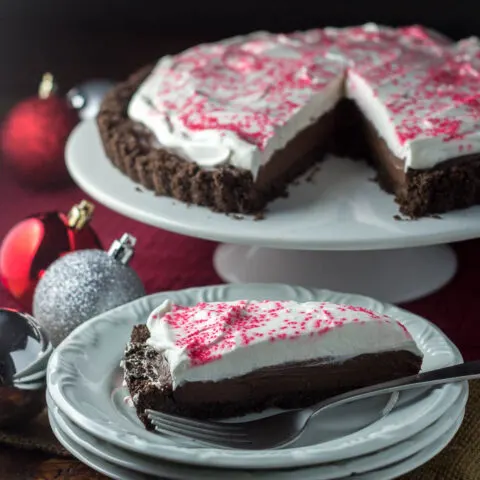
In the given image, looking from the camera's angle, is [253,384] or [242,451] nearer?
[242,451]

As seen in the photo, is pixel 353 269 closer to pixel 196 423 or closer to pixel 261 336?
pixel 261 336

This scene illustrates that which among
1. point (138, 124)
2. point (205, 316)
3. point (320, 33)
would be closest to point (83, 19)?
point (320, 33)

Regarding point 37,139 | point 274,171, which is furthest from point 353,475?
point 37,139

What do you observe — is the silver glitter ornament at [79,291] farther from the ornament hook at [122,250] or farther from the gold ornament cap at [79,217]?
the gold ornament cap at [79,217]

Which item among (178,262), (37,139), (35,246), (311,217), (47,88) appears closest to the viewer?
(311,217)

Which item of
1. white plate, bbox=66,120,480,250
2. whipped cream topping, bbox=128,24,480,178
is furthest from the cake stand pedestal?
whipped cream topping, bbox=128,24,480,178

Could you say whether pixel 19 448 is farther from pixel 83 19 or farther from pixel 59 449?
pixel 83 19

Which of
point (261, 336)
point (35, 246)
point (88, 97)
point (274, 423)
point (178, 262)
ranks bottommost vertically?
point (178, 262)
